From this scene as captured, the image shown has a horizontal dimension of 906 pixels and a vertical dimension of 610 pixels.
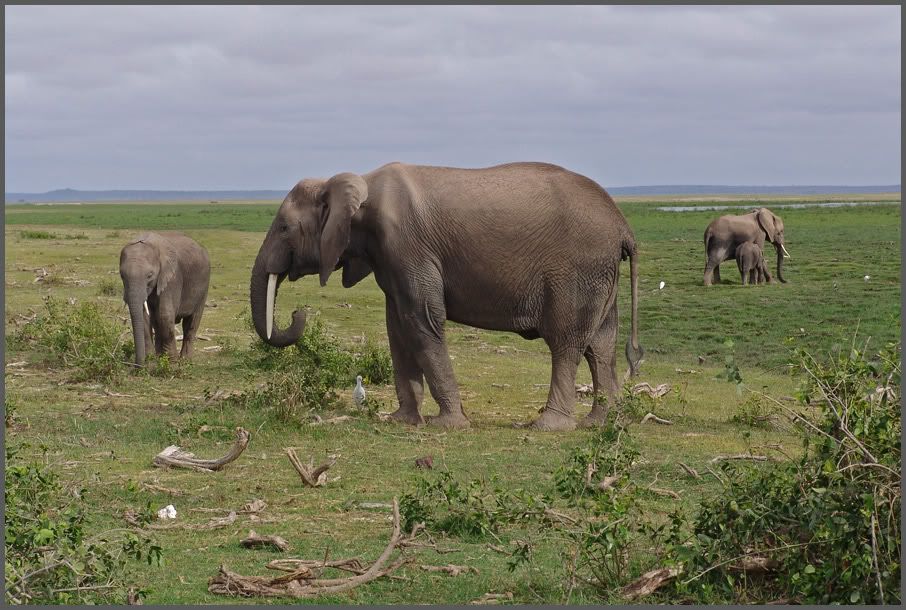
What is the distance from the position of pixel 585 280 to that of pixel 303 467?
438 cm

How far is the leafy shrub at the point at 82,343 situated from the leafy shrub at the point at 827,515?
34.1 ft

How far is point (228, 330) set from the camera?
22.4 m

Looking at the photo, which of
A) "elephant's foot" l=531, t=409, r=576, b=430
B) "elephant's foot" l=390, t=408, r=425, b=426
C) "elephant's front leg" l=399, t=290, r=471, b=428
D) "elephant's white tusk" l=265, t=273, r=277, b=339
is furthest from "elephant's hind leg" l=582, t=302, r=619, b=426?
"elephant's white tusk" l=265, t=273, r=277, b=339

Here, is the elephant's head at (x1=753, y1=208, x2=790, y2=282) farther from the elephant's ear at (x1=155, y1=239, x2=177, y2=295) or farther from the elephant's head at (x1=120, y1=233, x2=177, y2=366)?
the elephant's head at (x1=120, y1=233, x2=177, y2=366)

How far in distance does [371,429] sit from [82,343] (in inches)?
229

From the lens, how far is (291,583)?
7484mm

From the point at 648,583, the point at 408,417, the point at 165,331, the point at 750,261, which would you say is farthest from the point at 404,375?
the point at 750,261

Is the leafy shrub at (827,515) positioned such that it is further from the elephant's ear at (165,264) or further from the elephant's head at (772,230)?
the elephant's head at (772,230)

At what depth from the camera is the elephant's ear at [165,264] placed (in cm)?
1806

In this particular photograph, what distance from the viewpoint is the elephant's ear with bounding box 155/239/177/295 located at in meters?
18.1

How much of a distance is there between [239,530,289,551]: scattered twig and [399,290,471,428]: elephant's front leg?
5054mm

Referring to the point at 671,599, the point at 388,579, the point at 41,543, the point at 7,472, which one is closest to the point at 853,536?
the point at 671,599

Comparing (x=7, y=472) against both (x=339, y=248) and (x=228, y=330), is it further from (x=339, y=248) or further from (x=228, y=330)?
(x=228, y=330)

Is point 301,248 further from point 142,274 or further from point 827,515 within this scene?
point 827,515
